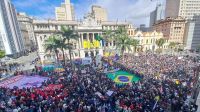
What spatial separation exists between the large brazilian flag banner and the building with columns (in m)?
20.0

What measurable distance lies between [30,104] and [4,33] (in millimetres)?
45829

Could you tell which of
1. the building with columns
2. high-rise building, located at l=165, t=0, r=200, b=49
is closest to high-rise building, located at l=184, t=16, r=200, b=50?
high-rise building, located at l=165, t=0, r=200, b=49

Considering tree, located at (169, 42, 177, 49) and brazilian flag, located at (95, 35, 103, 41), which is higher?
brazilian flag, located at (95, 35, 103, 41)

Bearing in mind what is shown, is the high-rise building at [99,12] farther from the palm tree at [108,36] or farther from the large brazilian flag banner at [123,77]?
the large brazilian flag banner at [123,77]

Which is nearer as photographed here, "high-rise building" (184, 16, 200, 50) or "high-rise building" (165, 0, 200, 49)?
"high-rise building" (184, 16, 200, 50)

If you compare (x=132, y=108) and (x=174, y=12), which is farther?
(x=174, y=12)

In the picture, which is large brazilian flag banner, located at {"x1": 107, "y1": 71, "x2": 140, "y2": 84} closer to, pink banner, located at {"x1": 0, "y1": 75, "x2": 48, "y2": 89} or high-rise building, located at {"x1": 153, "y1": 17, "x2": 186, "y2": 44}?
pink banner, located at {"x1": 0, "y1": 75, "x2": 48, "y2": 89}

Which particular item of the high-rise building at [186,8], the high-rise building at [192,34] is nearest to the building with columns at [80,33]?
the high-rise building at [192,34]

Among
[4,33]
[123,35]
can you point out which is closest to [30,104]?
[123,35]

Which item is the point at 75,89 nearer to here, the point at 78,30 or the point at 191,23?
the point at 78,30

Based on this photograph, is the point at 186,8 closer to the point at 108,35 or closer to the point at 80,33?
the point at 108,35

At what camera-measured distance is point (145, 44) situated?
5216 cm

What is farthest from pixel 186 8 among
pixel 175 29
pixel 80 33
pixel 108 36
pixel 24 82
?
pixel 24 82

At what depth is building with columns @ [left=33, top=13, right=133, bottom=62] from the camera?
39375 mm
